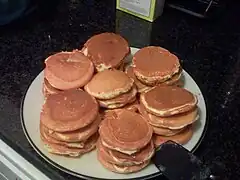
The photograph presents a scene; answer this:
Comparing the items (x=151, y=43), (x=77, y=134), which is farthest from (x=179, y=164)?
(x=151, y=43)

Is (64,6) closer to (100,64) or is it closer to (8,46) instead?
(8,46)

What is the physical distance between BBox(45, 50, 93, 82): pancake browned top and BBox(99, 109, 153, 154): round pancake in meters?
0.08

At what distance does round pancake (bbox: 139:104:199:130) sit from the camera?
2.35ft

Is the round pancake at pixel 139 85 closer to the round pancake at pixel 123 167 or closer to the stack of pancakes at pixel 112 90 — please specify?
the stack of pancakes at pixel 112 90

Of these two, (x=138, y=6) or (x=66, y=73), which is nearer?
(x=66, y=73)

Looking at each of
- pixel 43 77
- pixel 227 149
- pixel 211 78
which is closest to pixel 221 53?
pixel 211 78

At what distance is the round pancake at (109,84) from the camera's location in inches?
29.0

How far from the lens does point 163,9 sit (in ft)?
3.56

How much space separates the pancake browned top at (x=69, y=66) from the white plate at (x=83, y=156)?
7cm

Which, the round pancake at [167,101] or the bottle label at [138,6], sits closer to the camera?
the round pancake at [167,101]

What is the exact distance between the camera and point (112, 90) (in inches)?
28.9

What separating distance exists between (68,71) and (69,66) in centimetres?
1

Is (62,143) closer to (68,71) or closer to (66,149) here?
(66,149)

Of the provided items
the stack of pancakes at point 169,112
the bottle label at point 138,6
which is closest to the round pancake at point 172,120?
the stack of pancakes at point 169,112
